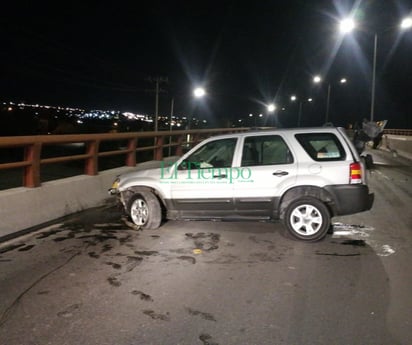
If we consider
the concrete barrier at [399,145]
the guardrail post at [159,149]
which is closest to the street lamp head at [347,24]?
the concrete barrier at [399,145]

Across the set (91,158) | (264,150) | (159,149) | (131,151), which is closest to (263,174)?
(264,150)

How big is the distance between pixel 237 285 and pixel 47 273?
2.22 meters

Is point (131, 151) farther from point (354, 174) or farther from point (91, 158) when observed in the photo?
point (354, 174)

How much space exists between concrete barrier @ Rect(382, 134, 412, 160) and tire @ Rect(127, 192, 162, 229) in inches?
708

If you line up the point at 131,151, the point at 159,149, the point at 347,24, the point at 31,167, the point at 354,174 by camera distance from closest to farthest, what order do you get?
the point at 354,174 < the point at 31,167 < the point at 131,151 < the point at 159,149 < the point at 347,24

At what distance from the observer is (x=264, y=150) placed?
723 centimetres

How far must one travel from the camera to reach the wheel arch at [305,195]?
6.82 metres

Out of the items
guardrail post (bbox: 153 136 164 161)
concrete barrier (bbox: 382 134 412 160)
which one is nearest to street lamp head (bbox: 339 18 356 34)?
concrete barrier (bbox: 382 134 412 160)

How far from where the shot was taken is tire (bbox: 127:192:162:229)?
7609 mm

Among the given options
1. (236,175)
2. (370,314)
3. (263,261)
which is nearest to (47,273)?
(263,261)

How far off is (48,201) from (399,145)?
22.4 m

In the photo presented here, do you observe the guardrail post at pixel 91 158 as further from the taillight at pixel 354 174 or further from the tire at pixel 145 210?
the taillight at pixel 354 174

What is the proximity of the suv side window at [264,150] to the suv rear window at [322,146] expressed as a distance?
0.99 feet

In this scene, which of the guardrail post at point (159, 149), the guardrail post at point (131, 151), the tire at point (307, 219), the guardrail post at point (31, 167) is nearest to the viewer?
the tire at point (307, 219)
